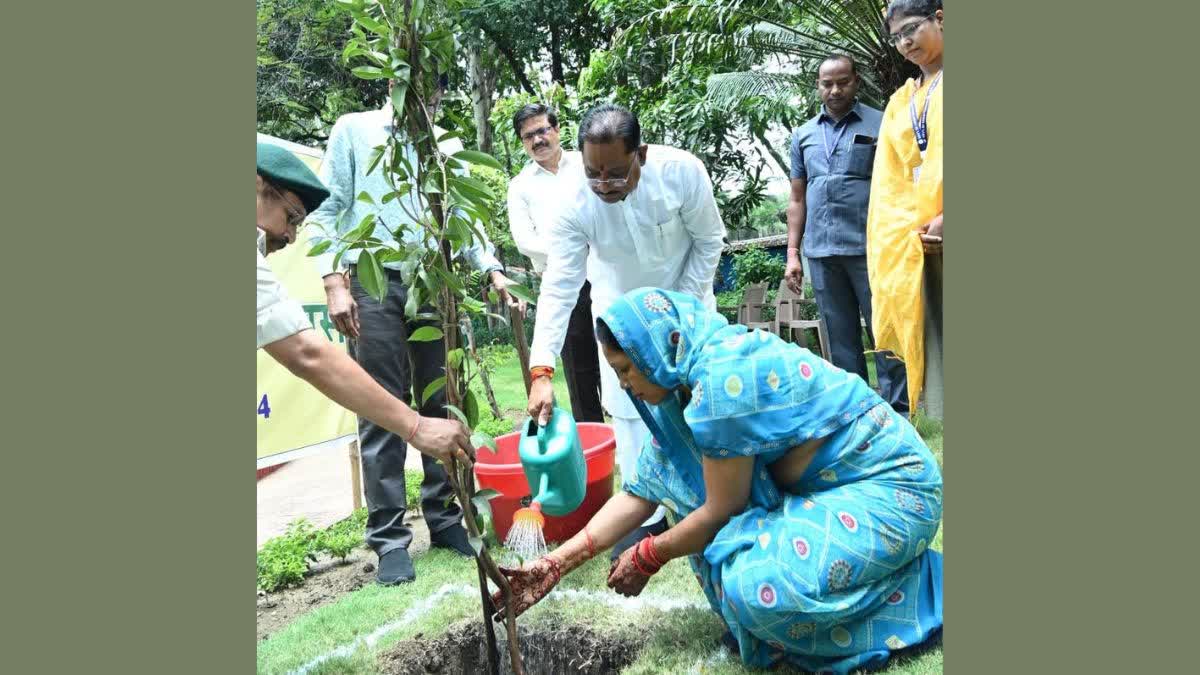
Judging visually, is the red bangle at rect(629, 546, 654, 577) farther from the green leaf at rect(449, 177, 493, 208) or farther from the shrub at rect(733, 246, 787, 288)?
the shrub at rect(733, 246, 787, 288)

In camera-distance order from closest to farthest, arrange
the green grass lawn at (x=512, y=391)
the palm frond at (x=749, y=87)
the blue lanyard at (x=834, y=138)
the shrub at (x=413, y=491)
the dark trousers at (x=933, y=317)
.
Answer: the dark trousers at (x=933, y=317), the blue lanyard at (x=834, y=138), the shrub at (x=413, y=491), the palm frond at (x=749, y=87), the green grass lawn at (x=512, y=391)

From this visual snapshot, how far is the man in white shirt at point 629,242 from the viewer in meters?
2.90

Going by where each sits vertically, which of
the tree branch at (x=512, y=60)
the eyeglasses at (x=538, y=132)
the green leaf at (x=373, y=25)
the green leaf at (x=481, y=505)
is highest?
the tree branch at (x=512, y=60)

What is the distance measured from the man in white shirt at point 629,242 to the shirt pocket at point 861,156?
1.20 meters

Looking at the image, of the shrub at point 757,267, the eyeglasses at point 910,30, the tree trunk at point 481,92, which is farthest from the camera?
the tree trunk at point 481,92

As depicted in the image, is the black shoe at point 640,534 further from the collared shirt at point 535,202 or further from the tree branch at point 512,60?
the tree branch at point 512,60

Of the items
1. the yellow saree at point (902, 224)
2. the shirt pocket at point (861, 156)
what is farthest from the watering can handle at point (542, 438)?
the shirt pocket at point (861, 156)

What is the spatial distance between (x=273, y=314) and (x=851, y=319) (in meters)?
2.91

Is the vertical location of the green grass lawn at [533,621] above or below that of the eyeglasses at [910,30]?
below

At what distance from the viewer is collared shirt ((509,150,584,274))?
165 inches

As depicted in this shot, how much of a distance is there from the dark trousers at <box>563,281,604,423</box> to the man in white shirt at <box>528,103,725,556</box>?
2.41 feet

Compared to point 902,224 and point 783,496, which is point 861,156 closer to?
point 902,224

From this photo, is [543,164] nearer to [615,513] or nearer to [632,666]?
[615,513]

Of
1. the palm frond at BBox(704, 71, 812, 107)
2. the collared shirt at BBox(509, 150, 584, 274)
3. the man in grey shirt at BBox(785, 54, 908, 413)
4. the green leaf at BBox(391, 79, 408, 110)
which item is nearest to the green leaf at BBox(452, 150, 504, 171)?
the green leaf at BBox(391, 79, 408, 110)
